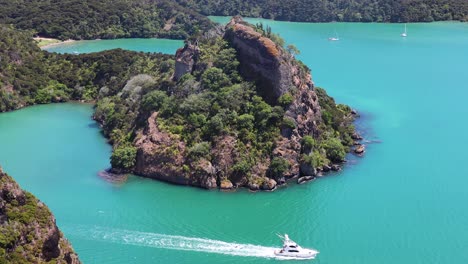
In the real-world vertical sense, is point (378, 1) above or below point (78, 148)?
above

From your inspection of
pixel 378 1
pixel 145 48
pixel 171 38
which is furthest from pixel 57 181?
pixel 378 1

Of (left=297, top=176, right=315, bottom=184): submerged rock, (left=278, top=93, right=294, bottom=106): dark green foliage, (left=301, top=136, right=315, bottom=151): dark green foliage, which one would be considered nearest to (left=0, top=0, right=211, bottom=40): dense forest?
(left=278, top=93, right=294, bottom=106): dark green foliage

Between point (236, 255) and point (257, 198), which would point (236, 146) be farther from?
point (236, 255)

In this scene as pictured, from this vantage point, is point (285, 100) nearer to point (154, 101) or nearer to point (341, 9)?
point (154, 101)

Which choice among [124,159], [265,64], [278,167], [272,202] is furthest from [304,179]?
[124,159]

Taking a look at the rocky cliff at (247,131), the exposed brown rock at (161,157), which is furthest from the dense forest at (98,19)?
the exposed brown rock at (161,157)

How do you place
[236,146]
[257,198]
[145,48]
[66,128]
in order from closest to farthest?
1. [257,198]
2. [236,146]
3. [66,128]
4. [145,48]

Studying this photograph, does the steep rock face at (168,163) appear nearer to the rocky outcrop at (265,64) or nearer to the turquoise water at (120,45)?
the rocky outcrop at (265,64)
